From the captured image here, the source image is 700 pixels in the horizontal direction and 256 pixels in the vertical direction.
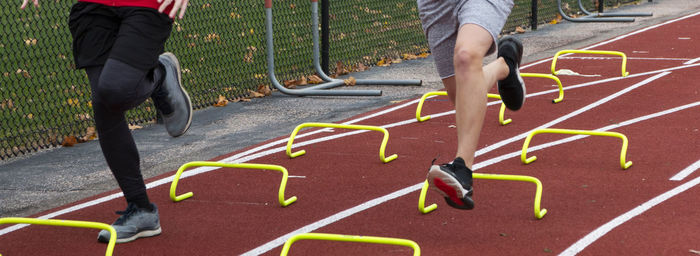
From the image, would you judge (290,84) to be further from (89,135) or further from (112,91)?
(112,91)

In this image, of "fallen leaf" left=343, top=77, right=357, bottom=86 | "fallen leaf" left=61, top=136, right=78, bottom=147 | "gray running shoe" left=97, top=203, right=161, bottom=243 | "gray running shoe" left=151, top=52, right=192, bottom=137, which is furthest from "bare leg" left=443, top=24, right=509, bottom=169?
"fallen leaf" left=343, top=77, right=357, bottom=86

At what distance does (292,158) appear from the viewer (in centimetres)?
757

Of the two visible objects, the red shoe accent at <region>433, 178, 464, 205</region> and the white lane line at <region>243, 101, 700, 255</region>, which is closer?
the red shoe accent at <region>433, 178, 464, 205</region>

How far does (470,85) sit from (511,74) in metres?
0.84

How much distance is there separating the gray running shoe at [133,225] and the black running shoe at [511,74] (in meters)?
2.17

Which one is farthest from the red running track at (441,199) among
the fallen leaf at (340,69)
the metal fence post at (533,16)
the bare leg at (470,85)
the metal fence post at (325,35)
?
the metal fence post at (533,16)

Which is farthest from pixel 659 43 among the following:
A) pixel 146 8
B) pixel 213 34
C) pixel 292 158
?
pixel 146 8

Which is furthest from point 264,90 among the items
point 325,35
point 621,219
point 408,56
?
point 621,219

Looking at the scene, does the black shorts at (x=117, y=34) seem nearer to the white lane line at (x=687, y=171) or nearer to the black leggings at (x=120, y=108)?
the black leggings at (x=120, y=108)

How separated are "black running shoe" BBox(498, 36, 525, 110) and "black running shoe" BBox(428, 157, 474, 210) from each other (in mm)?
1100

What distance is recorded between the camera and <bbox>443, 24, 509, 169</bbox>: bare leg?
5309 millimetres

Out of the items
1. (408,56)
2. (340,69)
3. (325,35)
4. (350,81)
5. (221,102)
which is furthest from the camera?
(408,56)

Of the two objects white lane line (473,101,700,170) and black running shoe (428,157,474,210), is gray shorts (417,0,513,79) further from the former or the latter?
white lane line (473,101,700,170)

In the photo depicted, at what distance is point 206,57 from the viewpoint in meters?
12.6
